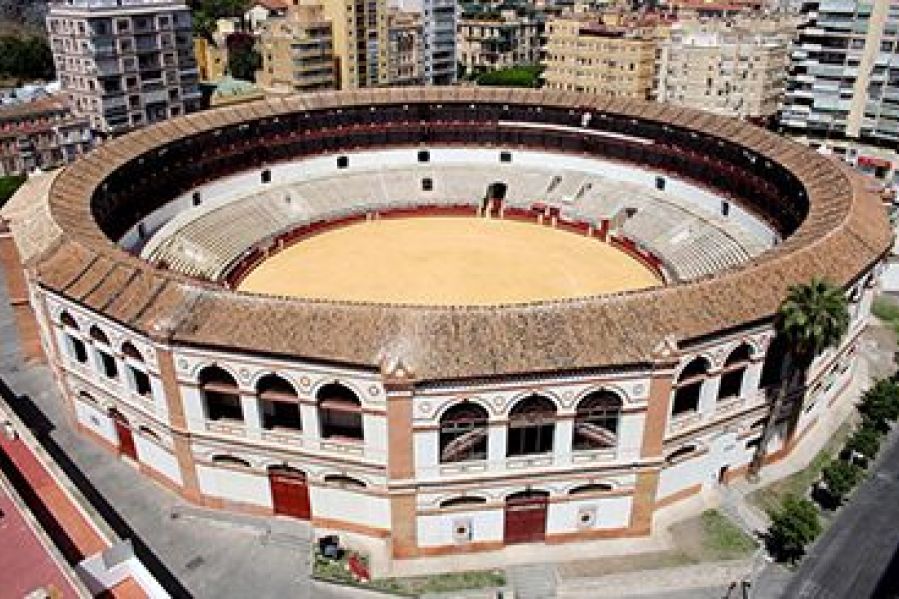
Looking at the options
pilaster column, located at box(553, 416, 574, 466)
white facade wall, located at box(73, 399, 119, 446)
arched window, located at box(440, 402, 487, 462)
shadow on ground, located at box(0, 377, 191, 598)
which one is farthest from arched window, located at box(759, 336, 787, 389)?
white facade wall, located at box(73, 399, 119, 446)

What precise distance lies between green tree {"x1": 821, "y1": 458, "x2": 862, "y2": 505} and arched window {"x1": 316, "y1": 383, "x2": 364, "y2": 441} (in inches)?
1035

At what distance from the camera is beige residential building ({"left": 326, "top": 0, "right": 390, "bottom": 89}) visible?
429 ft

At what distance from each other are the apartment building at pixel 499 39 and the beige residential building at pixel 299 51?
43974mm

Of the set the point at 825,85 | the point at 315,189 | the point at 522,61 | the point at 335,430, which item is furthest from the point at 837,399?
the point at 522,61

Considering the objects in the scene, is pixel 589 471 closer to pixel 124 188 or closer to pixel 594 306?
pixel 594 306

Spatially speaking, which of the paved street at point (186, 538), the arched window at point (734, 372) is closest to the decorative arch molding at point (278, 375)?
the paved street at point (186, 538)

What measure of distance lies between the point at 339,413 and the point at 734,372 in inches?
828

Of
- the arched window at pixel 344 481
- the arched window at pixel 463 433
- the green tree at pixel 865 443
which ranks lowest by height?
the green tree at pixel 865 443

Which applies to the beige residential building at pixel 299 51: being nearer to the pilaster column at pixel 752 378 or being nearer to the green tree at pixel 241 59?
the green tree at pixel 241 59

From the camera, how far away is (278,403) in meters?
38.7

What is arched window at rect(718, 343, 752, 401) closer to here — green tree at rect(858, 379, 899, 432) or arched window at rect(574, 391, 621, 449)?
arched window at rect(574, 391, 621, 449)

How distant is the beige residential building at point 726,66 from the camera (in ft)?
378

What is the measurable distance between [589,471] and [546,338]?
24.7 ft

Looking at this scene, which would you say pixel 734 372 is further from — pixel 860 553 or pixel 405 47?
pixel 405 47
